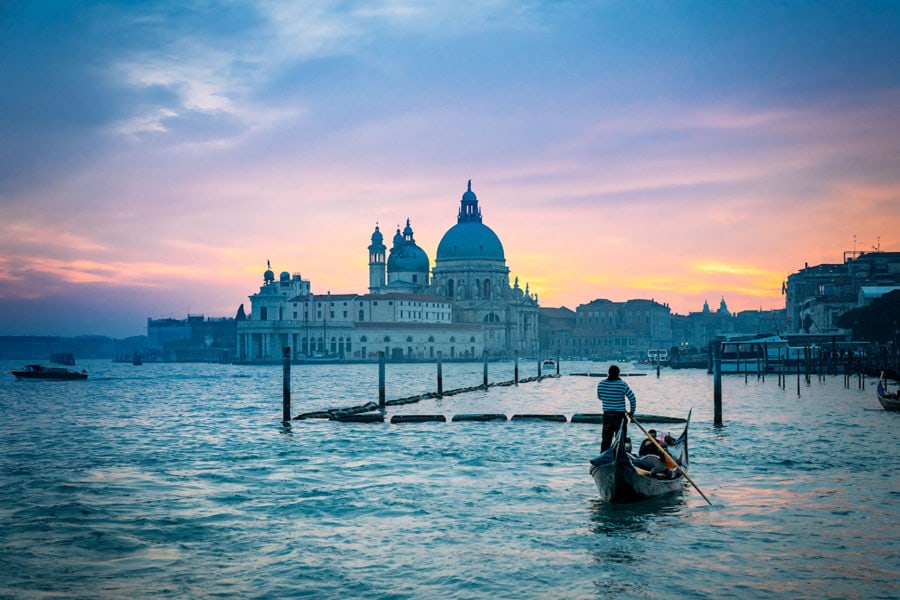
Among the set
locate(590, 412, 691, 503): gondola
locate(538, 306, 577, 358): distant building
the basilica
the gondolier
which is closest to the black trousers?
the gondolier

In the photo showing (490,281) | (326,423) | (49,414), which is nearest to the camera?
(326,423)

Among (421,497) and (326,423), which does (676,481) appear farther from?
(326,423)

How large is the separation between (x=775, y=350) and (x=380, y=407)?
57.8m

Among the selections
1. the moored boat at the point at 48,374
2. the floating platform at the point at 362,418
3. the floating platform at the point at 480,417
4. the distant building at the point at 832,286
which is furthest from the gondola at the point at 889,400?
the moored boat at the point at 48,374

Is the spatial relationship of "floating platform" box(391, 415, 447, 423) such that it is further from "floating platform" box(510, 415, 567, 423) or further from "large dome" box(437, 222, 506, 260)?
"large dome" box(437, 222, 506, 260)

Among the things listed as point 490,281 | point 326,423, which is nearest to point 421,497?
point 326,423

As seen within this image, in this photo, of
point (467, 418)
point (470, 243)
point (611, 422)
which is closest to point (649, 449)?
point (611, 422)

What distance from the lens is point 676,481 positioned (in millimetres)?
15500

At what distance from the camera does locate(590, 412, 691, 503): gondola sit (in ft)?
46.9

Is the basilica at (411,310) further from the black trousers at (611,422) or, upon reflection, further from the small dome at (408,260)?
the black trousers at (611,422)

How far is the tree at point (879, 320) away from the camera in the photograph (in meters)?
64.5

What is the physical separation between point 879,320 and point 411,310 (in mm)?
84547

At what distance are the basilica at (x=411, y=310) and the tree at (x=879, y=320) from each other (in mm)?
57226

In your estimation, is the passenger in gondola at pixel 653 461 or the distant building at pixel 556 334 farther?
the distant building at pixel 556 334
